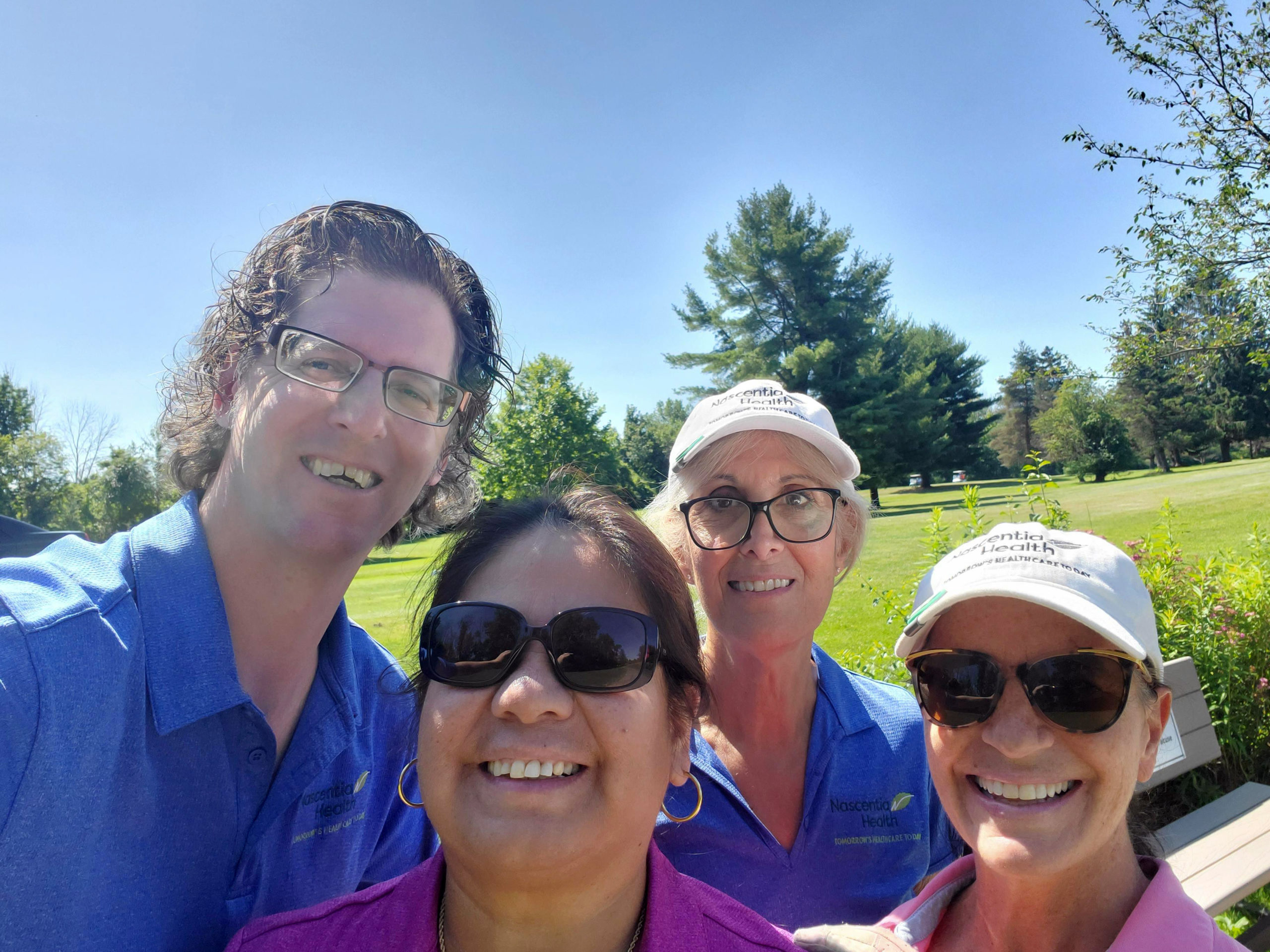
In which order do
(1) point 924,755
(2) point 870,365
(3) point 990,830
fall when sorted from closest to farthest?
(3) point 990,830
(1) point 924,755
(2) point 870,365

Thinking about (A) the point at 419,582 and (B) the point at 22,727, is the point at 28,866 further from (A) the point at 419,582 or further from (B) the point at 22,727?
(A) the point at 419,582

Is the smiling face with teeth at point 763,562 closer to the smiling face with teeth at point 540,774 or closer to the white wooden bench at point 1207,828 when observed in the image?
the smiling face with teeth at point 540,774

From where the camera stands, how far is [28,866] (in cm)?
156

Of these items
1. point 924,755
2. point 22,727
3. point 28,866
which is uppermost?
point 22,727

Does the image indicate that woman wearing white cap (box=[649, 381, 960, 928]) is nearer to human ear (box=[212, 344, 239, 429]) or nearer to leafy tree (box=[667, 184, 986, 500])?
human ear (box=[212, 344, 239, 429])

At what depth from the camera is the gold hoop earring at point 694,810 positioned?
224 cm

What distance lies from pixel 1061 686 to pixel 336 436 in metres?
2.10

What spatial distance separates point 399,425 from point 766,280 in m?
45.2

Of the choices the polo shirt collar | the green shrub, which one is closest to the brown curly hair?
the polo shirt collar

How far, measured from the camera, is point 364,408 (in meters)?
2.21

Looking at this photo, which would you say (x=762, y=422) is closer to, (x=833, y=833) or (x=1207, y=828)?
(x=833, y=833)

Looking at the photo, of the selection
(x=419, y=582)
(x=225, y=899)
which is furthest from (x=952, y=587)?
(x=225, y=899)

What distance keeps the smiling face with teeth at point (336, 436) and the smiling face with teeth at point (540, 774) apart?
73cm

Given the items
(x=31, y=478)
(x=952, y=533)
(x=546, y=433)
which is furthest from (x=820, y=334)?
(x=31, y=478)
